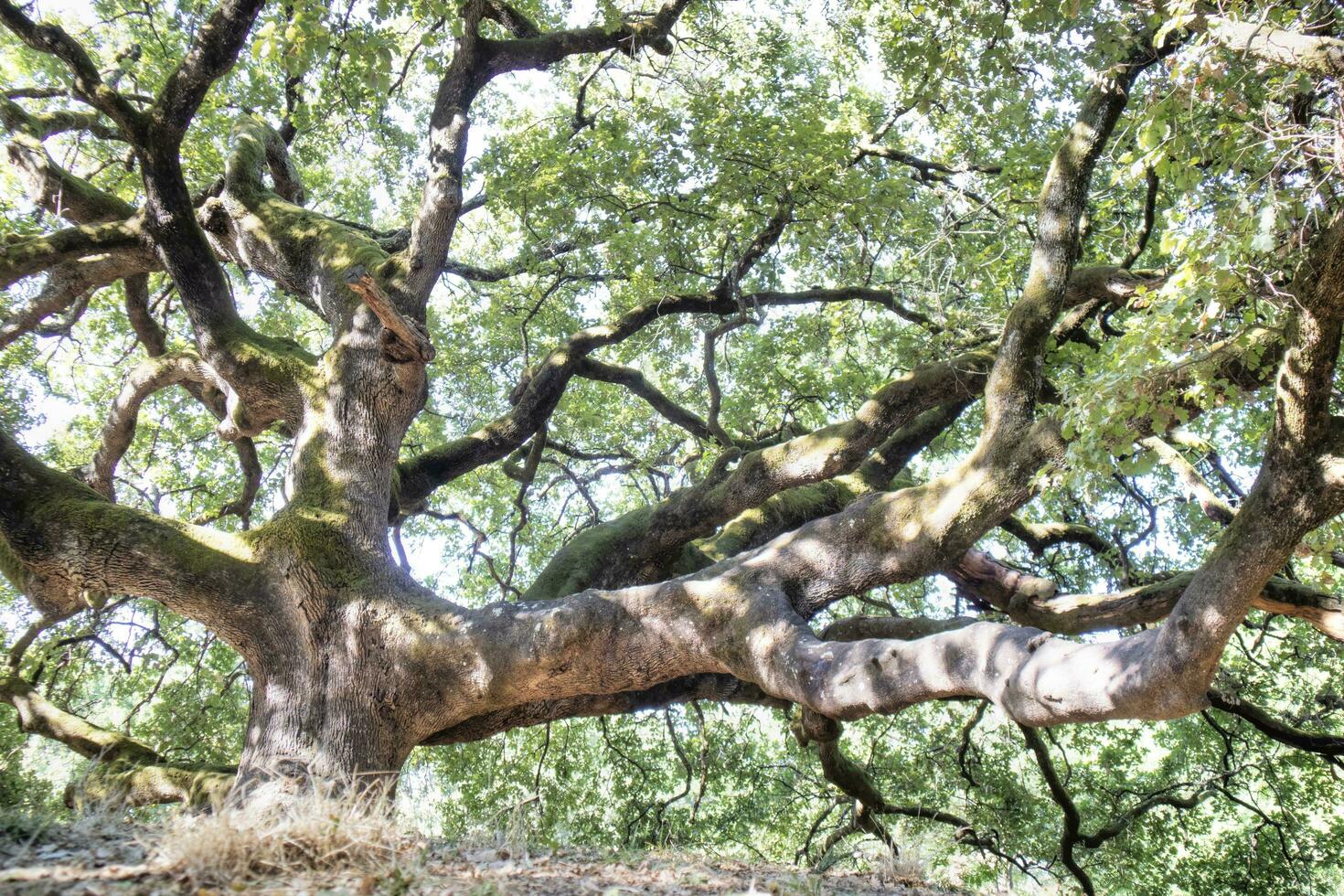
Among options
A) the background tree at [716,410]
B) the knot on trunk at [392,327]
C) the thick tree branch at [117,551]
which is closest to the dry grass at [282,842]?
the background tree at [716,410]

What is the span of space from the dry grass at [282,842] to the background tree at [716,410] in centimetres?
90

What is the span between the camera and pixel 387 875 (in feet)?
10.1

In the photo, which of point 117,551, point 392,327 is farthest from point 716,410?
point 117,551

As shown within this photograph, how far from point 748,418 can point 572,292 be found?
104 inches

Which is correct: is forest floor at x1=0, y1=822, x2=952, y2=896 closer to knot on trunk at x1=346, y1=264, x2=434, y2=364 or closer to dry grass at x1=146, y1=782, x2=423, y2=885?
dry grass at x1=146, y1=782, x2=423, y2=885

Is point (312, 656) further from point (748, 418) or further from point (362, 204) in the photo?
point (362, 204)

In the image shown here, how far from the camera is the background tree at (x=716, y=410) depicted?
141 inches

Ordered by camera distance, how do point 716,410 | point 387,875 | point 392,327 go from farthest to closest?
1. point 716,410
2. point 392,327
3. point 387,875

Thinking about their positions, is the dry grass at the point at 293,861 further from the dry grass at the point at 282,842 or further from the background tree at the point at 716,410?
the background tree at the point at 716,410

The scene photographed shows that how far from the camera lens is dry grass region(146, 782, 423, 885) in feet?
9.68

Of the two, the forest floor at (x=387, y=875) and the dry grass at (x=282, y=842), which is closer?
the forest floor at (x=387, y=875)

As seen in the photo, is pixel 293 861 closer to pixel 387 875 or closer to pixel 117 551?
pixel 387 875

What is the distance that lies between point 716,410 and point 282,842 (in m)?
5.65

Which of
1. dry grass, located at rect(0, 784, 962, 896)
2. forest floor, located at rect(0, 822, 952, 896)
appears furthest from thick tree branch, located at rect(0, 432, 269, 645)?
forest floor, located at rect(0, 822, 952, 896)
